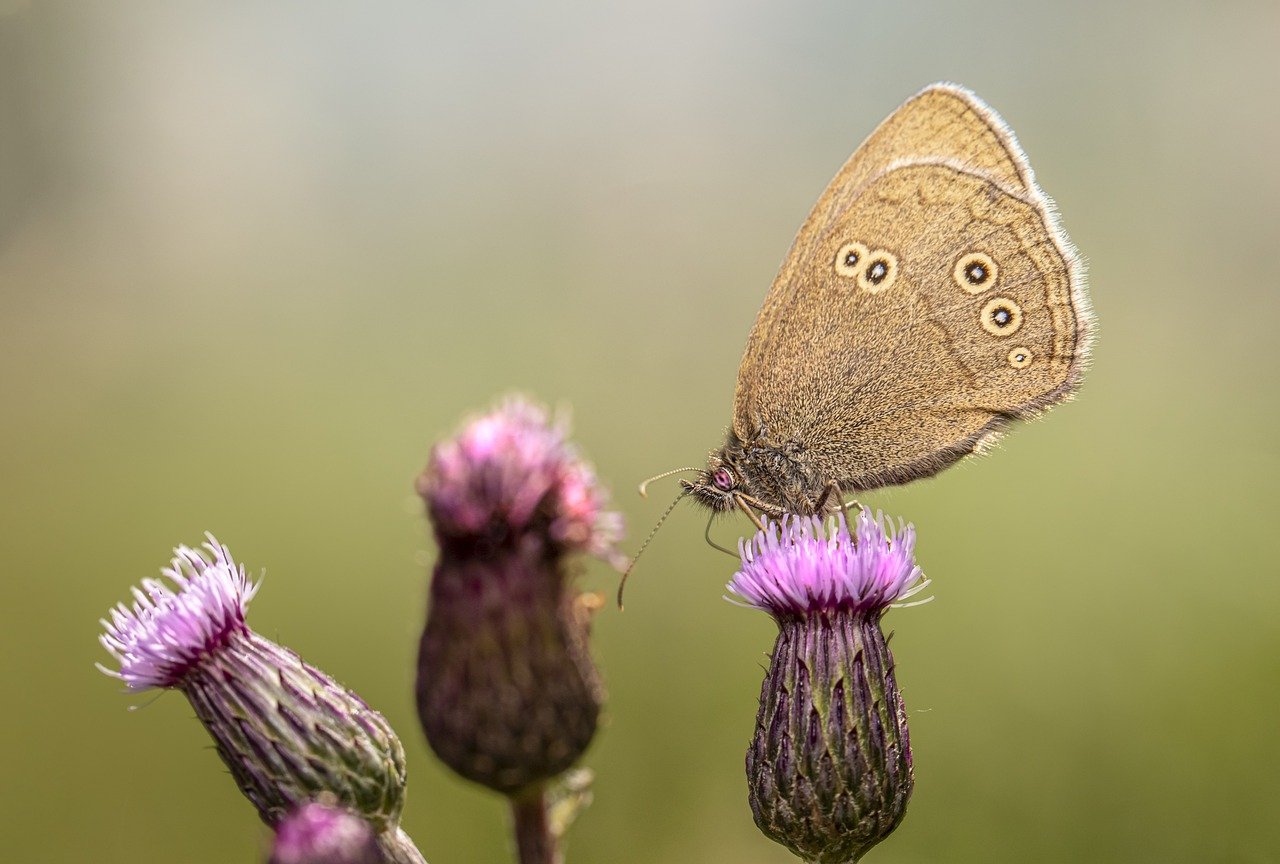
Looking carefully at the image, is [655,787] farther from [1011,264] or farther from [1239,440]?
[1239,440]

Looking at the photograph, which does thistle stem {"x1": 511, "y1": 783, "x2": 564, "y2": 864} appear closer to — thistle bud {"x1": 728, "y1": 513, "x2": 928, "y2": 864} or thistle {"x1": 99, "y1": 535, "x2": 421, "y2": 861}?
thistle {"x1": 99, "y1": 535, "x2": 421, "y2": 861}

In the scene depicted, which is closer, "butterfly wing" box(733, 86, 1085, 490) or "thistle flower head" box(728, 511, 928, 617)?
"thistle flower head" box(728, 511, 928, 617)

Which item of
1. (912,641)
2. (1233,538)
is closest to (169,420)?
(912,641)

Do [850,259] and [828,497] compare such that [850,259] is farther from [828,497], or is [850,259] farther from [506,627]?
[506,627]

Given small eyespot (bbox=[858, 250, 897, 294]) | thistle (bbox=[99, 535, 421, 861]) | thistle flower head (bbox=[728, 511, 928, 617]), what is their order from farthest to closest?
1. small eyespot (bbox=[858, 250, 897, 294])
2. thistle flower head (bbox=[728, 511, 928, 617])
3. thistle (bbox=[99, 535, 421, 861])

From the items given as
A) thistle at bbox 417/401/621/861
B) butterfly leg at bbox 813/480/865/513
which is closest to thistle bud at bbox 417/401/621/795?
thistle at bbox 417/401/621/861

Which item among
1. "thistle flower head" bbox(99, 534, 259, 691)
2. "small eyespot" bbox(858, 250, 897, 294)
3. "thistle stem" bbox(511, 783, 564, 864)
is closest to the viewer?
"thistle stem" bbox(511, 783, 564, 864)

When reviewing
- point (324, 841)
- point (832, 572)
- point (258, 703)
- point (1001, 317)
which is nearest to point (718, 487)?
point (832, 572)
